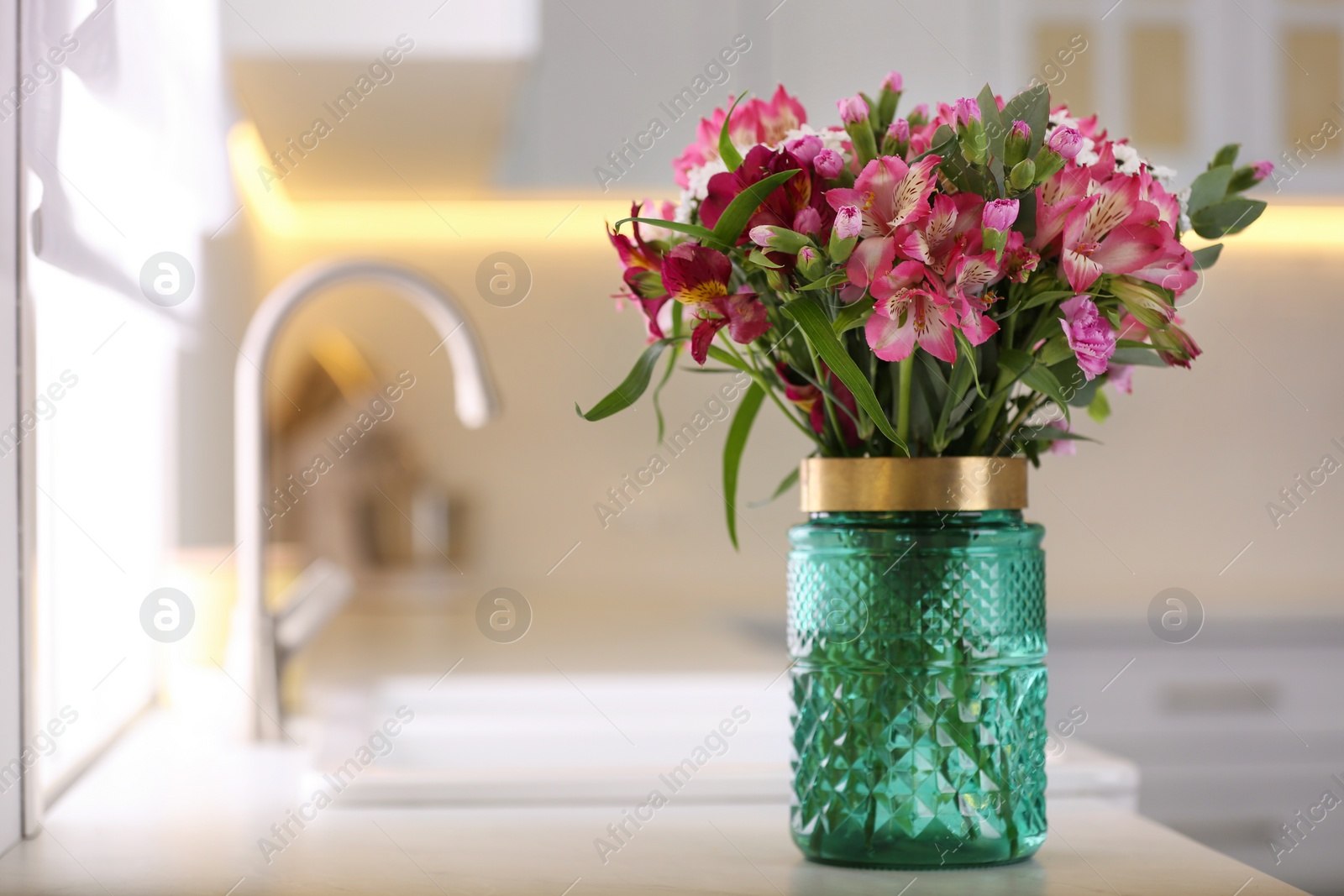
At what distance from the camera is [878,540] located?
1.95 feet

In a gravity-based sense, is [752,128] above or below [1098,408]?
above

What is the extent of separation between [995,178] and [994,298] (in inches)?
2.2

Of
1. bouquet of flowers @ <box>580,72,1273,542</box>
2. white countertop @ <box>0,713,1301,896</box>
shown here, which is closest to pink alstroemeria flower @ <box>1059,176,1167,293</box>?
bouquet of flowers @ <box>580,72,1273,542</box>

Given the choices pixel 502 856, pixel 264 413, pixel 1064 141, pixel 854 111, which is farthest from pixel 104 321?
pixel 1064 141

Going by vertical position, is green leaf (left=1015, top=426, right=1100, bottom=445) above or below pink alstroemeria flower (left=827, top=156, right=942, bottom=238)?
below

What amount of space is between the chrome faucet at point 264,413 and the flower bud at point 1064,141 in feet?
2.13

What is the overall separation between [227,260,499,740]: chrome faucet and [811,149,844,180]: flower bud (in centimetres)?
58

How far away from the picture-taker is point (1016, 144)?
1.75ft

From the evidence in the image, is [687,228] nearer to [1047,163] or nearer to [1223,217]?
[1047,163]

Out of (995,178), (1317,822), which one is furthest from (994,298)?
(1317,822)

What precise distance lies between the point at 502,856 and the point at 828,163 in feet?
1.35

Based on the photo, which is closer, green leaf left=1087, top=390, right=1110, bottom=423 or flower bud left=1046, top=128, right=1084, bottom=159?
flower bud left=1046, top=128, right=1084, bottom=159

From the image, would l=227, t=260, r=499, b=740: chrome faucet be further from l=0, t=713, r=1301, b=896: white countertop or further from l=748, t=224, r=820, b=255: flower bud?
l=748, t=224, r=820, b=255: flower bud

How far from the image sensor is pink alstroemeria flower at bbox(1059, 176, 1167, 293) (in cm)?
54
